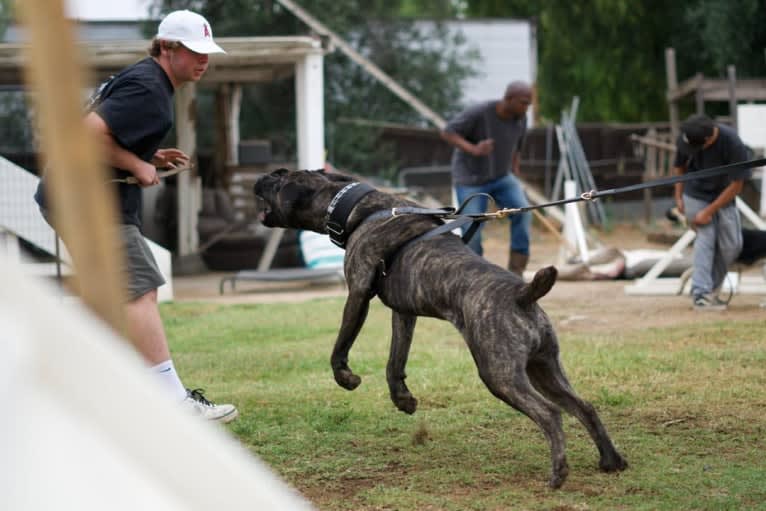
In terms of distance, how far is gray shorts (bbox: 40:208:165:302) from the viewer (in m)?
5.51

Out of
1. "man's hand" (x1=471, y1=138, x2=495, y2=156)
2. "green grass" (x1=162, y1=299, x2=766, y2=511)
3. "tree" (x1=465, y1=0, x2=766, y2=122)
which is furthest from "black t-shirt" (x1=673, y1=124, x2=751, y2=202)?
"tree" (x1=465, y1=0, x2=766, y2=122)

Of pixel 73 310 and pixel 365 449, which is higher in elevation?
pixel 73 310

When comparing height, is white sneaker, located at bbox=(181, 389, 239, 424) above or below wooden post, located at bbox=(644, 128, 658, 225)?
above

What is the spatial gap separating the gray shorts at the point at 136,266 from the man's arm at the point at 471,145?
5.76m

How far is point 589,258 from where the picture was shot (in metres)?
14.1

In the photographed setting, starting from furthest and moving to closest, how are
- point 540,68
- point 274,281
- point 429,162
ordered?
point 540,68, point 429,162, point 274,281

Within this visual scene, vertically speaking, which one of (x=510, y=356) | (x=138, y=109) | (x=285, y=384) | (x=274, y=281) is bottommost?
(x=274, y=281)

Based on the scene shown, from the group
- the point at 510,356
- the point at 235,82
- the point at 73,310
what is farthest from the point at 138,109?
the point at 235,82

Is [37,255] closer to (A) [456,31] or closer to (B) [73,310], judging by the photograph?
(A) [456,31]

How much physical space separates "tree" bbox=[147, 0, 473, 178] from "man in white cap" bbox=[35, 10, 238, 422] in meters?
15.8

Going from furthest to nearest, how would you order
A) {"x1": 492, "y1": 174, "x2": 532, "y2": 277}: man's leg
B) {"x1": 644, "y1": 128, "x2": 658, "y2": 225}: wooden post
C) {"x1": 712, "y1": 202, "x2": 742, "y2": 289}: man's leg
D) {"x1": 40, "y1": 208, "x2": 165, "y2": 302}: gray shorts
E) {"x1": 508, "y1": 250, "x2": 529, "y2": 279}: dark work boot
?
{"x1": 644, "y1": 128, "x2": 658, "y2": 225}: wooden post, {"x1": 508, "y1": 250, "x2": 529, "y2": 279}: dark work boot, {"x1": 492, "y1": 174, "x2": 532, "y2": 277}: man's leg, {"x1": 712, "y1": 202, "x2": 742, "y2": 289}: man's leg, {"x1": 40, "y1": 208, "x2": 165, "y2": 302}: gray shorts

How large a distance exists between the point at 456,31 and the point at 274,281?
12088 millimetres

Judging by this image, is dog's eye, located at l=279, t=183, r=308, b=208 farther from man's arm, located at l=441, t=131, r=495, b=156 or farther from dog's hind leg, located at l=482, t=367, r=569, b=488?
man's arm, located at l=441, t=131, r=495, b=156

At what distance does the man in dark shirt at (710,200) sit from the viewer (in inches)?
386
